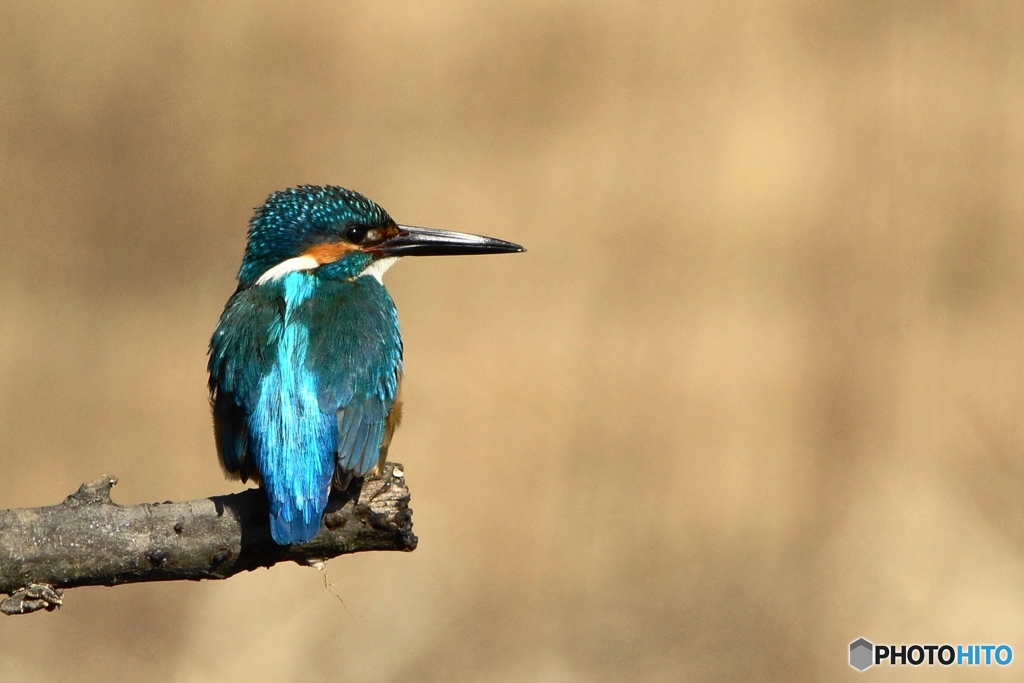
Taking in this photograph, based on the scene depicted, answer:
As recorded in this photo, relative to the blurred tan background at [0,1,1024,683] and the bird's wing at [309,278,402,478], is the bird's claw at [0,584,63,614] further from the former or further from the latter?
the blurred tan background at [0,1,1024,683]

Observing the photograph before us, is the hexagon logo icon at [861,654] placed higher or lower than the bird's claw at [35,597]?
lower

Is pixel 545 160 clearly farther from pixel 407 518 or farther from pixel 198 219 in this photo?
pixel 407 518

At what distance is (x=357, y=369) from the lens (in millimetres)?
2680

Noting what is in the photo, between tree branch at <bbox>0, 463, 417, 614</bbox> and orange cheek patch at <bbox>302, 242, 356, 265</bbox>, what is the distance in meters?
0.93

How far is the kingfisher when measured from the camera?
8.08 feet

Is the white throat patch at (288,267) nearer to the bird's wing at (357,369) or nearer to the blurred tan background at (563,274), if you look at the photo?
the bird's wing at (357,369)

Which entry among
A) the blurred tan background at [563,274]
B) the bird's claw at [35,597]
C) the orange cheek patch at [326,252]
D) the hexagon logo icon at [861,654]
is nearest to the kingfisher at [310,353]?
the orange cheek patch at [326,252]

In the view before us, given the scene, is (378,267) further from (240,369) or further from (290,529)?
(290,529)

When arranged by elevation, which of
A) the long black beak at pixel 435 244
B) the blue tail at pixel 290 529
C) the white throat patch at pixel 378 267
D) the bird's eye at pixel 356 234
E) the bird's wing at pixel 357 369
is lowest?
the blue tail at pixel 290 529

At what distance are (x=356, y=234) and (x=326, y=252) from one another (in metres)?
0.08

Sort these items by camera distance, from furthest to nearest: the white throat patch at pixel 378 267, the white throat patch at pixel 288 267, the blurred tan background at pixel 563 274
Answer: the blurred tan background at pixel 563 274 < the white throat patch at pixel 378 267 < the white throat patch at pixel 288 267

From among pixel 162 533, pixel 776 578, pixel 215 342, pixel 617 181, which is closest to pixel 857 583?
pixel 776 578

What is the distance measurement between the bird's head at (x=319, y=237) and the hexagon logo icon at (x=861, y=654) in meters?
2.09

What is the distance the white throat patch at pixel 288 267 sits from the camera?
9.77 feet
